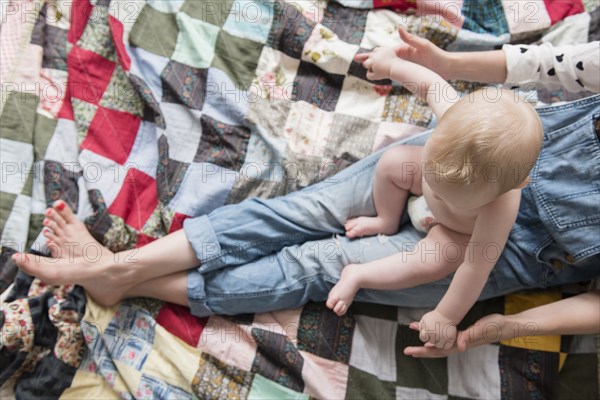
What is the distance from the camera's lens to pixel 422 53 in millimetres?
962

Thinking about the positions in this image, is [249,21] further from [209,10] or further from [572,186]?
[572,186]

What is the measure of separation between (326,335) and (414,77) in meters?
0.53

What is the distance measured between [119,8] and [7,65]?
28 centimetres

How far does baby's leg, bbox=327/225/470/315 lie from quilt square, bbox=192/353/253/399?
0.81ft

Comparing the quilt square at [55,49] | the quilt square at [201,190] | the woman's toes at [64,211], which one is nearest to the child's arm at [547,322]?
the quilt square at [201,190]

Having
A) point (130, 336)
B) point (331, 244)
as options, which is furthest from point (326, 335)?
point (130, 336)

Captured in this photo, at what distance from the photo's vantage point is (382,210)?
0.98m

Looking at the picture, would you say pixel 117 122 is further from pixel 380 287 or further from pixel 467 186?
pixel 467 186

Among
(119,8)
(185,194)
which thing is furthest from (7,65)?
(185,194)

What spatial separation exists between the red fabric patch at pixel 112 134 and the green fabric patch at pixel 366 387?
670mm

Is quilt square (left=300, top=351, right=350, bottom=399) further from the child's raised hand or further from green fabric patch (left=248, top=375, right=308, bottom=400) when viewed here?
the child's raised hand

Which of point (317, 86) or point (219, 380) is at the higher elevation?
point (317, 86)

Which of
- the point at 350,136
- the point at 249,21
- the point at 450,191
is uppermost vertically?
the point at 249,21

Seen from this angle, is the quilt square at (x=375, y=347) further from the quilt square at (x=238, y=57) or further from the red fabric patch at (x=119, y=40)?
the red fabric patch at (x=119, y=40)
